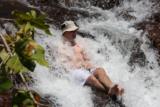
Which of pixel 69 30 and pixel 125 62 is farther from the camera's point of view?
pixel 125 62

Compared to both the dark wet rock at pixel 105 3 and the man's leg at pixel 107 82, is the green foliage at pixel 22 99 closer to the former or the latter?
the man's leg at pixel 107 82

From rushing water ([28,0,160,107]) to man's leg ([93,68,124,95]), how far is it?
241mm

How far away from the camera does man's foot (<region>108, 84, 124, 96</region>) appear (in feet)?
20.6

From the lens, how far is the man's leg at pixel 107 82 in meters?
6.30

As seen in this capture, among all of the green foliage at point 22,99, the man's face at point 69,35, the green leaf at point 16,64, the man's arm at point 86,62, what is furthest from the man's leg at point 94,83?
the green leaf at point 16,64

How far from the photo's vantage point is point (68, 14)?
866 cm

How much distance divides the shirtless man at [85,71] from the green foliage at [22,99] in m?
4.76

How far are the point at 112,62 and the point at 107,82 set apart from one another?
1.07 meters

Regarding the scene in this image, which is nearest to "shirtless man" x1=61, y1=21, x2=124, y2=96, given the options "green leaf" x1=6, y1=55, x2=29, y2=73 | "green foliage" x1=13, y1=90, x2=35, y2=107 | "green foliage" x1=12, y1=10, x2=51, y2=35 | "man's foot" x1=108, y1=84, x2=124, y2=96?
"man's foot" x1=108, y1=84, x2=124, y2=96

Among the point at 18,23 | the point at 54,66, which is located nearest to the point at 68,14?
the point at 54,66

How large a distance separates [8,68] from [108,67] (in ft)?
19.2

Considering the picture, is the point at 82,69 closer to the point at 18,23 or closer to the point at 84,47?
the point at 84,47

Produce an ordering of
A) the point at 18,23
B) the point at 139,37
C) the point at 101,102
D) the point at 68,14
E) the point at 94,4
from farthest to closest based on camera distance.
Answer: the point at 94,4 < the point at 68,14 < the point at 139,37 < the point at 101,102 < the point at 18,23

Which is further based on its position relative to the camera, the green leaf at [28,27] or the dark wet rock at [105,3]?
the dark wet rock at [105,3]
